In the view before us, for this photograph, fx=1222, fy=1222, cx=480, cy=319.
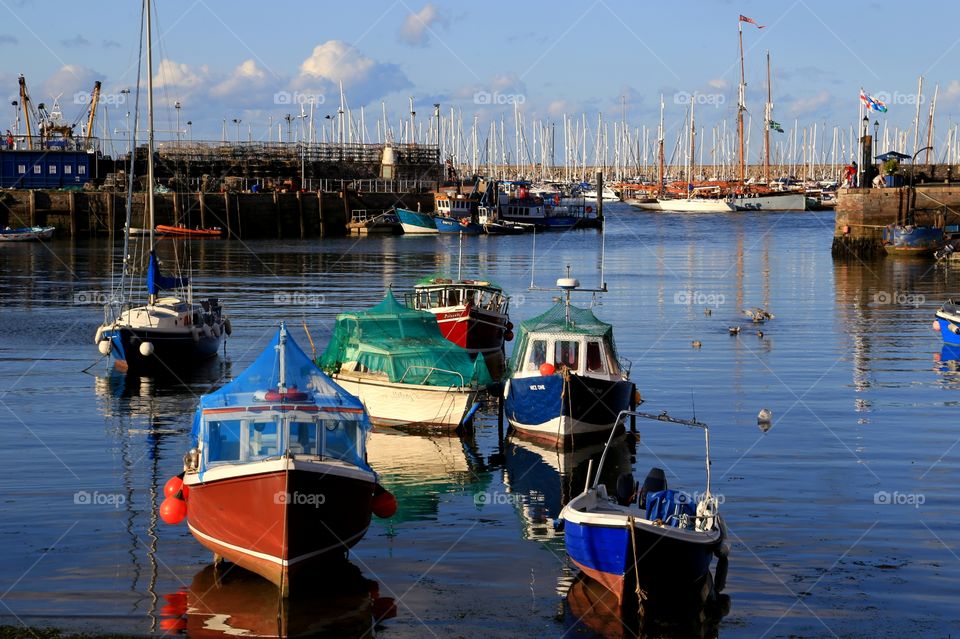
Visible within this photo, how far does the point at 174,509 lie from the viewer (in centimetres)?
1861

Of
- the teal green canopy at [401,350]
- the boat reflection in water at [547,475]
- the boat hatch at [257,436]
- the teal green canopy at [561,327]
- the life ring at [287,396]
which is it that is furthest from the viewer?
the teal green canopy at [401,350]

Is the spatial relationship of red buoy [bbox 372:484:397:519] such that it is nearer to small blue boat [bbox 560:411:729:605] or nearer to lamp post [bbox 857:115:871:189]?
small blue boat [bbox 560:411:729:605]

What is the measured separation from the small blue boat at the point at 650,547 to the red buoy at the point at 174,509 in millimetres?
5831

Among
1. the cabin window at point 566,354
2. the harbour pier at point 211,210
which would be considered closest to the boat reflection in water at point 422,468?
the cabin window at point 566,354

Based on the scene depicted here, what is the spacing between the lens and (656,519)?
1830 centimetres

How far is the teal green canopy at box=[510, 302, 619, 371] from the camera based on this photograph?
29344 mm

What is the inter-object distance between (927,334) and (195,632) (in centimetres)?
3795

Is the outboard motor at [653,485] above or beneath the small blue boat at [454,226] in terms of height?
beneath

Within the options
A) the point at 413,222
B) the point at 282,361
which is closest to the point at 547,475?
the point at 282,361

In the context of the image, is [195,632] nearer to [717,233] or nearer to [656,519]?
[656,519]

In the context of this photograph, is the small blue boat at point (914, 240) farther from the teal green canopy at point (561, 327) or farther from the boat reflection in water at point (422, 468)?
the boat reflection in water at point (422, 468)

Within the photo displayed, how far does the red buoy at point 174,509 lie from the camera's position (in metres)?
18.6

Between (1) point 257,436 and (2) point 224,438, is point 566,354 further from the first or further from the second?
(2) point 224,438

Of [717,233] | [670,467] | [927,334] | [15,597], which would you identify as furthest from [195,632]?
[717,233]
